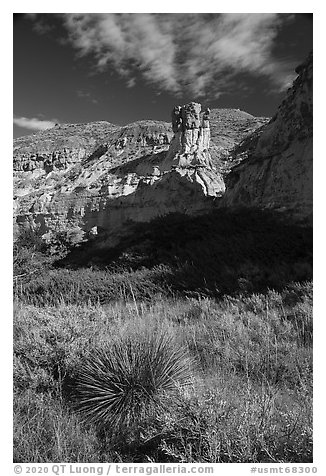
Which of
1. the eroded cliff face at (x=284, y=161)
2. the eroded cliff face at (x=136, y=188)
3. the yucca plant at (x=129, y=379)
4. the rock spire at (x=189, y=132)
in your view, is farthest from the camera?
the rock spire at (x=189, y=132)

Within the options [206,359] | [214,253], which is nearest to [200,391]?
[206,359]

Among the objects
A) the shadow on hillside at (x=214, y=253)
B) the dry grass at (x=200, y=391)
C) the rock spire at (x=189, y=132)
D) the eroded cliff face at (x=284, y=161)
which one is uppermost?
the rock spire at (x=189, y=132)

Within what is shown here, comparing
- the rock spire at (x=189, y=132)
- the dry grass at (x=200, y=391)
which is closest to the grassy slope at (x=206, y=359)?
the dry grass at (x=200, y=391)

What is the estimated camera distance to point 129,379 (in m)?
2.54

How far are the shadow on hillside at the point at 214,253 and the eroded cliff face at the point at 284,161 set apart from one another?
10.7 ft

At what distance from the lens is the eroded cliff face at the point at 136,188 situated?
94.5ft

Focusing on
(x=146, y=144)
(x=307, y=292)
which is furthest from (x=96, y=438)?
(x=146, y=144)

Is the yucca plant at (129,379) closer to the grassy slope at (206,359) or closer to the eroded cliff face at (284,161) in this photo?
the grassy slope at (206,359)

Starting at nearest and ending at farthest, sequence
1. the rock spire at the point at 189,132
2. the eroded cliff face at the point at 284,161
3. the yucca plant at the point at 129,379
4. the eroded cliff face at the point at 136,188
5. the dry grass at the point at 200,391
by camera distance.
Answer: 1. the dry grass at the point at 200,391
2. the yucca plant at the point at 129,379
3. the eroded cliff face at the point at 284,161
4. the eroded cliff face at the point at 136,188
5. the rock spire at the point at 189,132

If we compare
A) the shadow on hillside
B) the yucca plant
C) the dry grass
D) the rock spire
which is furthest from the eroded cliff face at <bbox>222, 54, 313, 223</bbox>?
the rock spire

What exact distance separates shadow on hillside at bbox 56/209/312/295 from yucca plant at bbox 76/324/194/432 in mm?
2752

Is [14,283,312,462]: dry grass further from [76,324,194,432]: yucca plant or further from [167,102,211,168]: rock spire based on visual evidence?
[167,102,211,168]: rock spire

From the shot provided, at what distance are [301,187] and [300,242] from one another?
6.45 meters

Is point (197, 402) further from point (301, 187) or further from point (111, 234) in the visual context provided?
point (301, 187)
